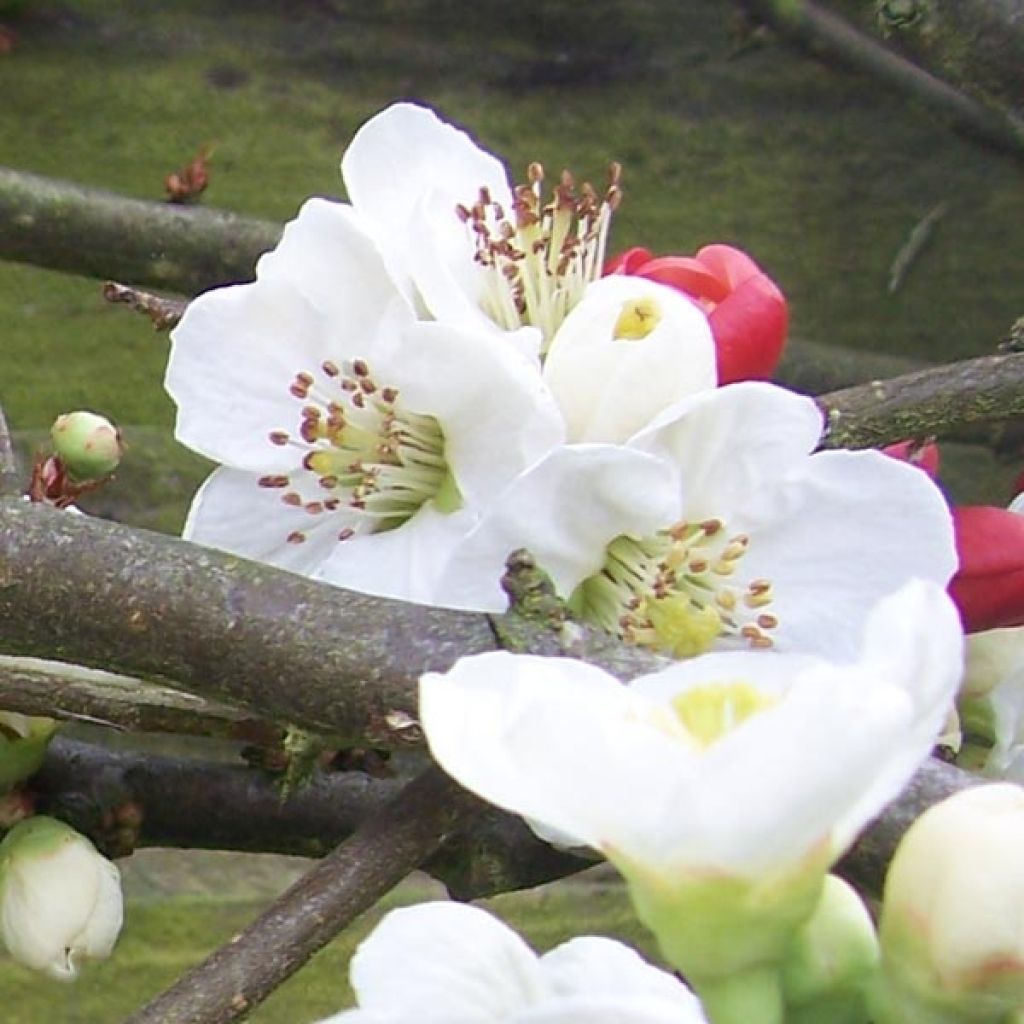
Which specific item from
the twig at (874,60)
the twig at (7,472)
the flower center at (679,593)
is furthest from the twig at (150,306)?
the twig at (874,60)

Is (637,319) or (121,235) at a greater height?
(637,319)

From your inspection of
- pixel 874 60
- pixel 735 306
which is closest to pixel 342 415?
pixel 735 306

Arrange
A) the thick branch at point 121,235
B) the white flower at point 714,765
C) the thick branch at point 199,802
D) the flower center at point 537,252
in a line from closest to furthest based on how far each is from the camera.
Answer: the white flower at point 714,765 → the flower center at point 537,252 → the thick branch at point 199,802 → the thick branch at point 121,235

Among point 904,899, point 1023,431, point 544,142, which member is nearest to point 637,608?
point 904,899

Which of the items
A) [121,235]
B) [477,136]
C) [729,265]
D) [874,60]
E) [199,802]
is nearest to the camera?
[729,265]

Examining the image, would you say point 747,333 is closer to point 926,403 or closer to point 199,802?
point 926,403

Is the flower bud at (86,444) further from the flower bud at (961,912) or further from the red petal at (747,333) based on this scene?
the flower bud at (961,912)
